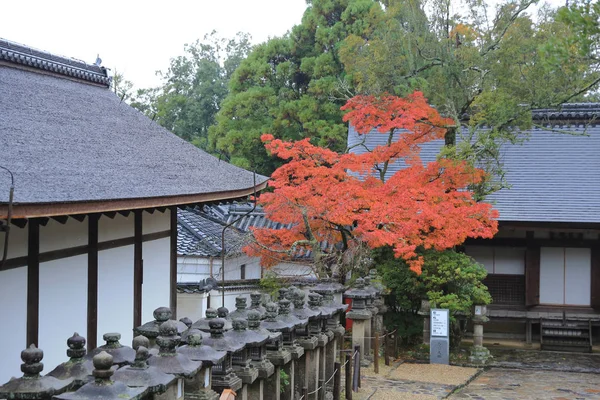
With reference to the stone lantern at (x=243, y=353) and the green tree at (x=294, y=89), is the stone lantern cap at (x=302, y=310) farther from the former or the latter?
the green tree at (x=294, y=89)

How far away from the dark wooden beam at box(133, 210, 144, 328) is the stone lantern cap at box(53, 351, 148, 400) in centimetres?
554

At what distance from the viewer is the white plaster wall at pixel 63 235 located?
752 centimetres

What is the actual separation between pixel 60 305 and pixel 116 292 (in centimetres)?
139

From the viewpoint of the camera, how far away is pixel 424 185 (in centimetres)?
1596

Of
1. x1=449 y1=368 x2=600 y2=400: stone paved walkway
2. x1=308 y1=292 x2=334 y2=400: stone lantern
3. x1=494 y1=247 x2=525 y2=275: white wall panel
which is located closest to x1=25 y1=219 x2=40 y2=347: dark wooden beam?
x1=308 y1=292 x2=334 y2=400: stone lantern

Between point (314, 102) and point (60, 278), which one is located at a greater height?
point (314, 102)

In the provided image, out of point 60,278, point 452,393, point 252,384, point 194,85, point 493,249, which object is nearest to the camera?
point 252,384

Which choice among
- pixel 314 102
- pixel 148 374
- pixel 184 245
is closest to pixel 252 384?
pixel 148 374

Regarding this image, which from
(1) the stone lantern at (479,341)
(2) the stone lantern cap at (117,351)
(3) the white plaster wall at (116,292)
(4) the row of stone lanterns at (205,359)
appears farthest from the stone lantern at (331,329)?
(1) the stone lantern at (479,341)

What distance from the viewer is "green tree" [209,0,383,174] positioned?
26016 mm

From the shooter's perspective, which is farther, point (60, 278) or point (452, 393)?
point (452, 393)

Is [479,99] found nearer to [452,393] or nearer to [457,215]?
[457,215]

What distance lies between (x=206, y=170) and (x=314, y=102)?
15.8 m

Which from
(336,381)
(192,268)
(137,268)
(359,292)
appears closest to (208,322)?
(137,268)
